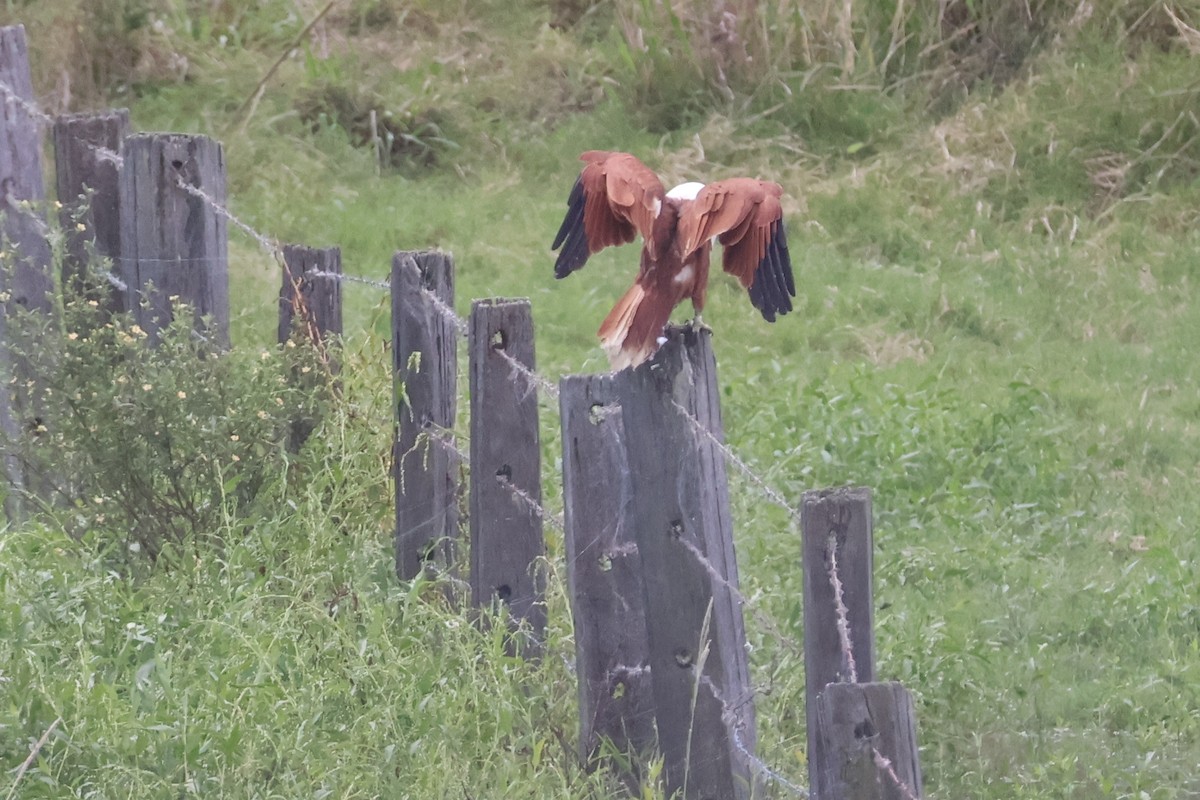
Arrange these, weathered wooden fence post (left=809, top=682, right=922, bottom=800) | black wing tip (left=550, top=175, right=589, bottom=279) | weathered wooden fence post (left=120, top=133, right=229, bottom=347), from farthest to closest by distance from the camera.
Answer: weathered wooden fence post (left=120, top=133, right=229, bottom=347) → black wing tip (left=550, top=175, right=589, bottom=279) → weathered wooden fence post (left=809, top=682, right=922, bottom=800)

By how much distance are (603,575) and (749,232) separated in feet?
2.51

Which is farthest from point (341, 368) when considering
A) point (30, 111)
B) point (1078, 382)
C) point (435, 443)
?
point (1078, 382)

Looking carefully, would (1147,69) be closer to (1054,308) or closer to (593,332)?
(1054,308)

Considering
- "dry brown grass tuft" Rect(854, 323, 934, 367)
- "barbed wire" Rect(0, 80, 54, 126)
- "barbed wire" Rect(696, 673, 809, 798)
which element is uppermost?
"barbed wire" Rect(0, 80, 54, 126)

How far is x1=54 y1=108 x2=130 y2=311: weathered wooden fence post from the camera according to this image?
13.6 ft

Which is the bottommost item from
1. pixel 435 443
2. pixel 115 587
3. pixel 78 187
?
pixel 115 587

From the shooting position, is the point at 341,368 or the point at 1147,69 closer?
the point at 341,368

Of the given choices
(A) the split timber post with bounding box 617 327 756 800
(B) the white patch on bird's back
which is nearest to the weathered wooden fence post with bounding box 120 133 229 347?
(B) the white patch on bird's back

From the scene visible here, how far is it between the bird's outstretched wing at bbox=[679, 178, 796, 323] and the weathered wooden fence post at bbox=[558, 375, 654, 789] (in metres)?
0.48

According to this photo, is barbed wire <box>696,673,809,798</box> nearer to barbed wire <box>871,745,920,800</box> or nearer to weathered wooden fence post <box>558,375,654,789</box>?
weathered wooden fence post <box>558,375,654,789</box>

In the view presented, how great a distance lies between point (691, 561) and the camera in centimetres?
265

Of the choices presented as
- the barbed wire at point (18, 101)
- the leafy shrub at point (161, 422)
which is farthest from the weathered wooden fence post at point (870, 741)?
the barbed wire at point (18, 101)

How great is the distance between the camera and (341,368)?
4.04 meters

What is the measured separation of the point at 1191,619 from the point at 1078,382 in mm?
2094
